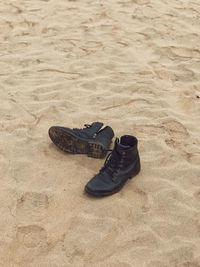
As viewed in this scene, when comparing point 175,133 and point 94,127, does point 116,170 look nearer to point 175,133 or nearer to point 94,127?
point 94,127

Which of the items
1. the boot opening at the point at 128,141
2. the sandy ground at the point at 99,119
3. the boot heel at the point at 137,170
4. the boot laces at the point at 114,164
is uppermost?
the boot opening at the point at 128,141

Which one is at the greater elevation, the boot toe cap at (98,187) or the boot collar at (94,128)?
the boot collar at (94,128)

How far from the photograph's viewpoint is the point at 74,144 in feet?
10.5

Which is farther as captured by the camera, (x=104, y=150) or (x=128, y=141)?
(x=104, y=150)

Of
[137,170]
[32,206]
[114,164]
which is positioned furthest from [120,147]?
[32,206]

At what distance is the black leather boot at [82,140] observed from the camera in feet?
10.4

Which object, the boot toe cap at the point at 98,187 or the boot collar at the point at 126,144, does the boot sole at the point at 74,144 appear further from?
the boot toe cap at the point at 98,187

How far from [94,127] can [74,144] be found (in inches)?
8.0

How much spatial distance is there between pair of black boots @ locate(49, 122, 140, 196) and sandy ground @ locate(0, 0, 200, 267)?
6 centimetres

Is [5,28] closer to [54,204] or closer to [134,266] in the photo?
[54,204]

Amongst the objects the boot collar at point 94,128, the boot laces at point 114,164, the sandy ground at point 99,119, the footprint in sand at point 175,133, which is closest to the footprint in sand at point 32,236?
the sandy ground at point 99,119

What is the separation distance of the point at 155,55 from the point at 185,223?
96.6 inches

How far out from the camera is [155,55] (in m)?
4.79

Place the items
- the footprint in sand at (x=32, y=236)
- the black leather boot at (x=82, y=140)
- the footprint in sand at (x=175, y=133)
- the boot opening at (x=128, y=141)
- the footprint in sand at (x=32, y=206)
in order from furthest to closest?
the footprint in sand at (x=175, y=133)
the black leather boot at (x=82, y=140)
the boot opening at (x=128, y=141)
the footprint in sand at (x=32, y=206)
the footprint in sand at (x=32, y=236)
